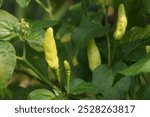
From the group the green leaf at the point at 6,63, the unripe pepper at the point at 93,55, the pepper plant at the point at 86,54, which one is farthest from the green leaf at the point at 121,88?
the green leaf at the point at 6,63

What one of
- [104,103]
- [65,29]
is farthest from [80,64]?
[104,103]

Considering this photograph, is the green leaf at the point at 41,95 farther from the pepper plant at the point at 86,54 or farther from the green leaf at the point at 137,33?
the green leaf at the point at 137,33

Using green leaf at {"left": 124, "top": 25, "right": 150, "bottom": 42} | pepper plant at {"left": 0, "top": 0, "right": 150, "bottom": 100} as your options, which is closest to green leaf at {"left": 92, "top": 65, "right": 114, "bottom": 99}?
pepper plant at {"left": 0, "top": 0, "right": 150, "bottom": 100}

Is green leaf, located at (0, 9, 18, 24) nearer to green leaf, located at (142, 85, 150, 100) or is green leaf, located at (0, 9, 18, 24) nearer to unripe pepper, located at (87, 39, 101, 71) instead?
unripe pepper, located at (87, 39, 101, 71)

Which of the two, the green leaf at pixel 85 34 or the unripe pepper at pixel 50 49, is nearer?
the unripe pepper at pixel 50 49

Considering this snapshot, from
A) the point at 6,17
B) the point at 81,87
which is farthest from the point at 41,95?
the point at 6,17

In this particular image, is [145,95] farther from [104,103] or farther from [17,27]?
[17,27]
